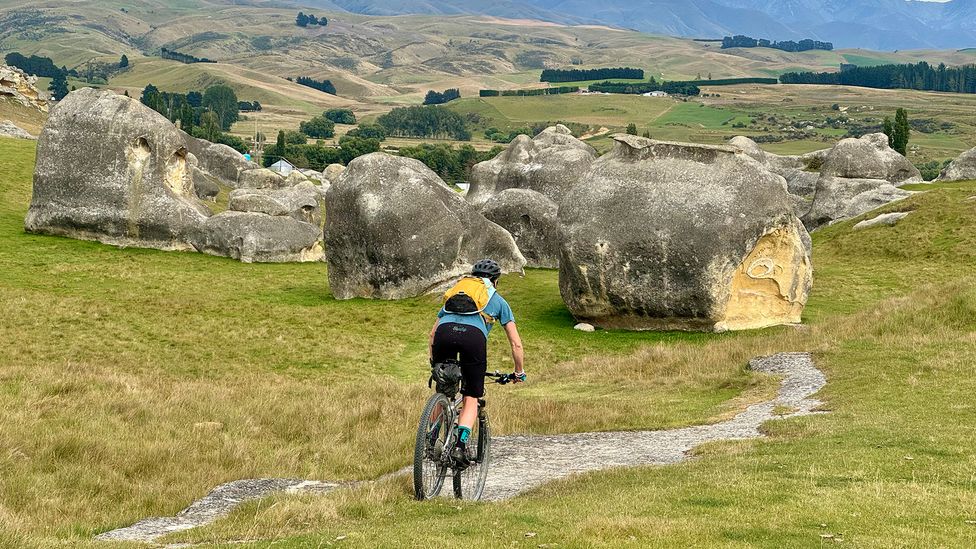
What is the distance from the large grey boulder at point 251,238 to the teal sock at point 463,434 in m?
34.2

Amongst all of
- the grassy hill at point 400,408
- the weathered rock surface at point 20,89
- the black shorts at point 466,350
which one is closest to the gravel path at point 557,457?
the grassy hill at point 400,408

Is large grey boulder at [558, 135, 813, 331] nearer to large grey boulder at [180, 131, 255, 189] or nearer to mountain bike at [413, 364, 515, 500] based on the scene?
mountain bike at [413, 364, 515, 500]

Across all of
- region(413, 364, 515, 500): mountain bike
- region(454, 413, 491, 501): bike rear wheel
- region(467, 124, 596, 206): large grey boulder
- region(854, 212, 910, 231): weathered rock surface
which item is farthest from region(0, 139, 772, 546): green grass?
region(854, 212, 910, 231): weathered rock surface

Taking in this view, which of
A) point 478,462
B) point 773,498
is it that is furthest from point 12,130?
point 773,498

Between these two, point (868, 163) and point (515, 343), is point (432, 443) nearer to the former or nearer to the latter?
point (515, 343)

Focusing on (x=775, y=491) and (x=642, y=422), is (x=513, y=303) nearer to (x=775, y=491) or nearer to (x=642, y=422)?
(x=642, y=422)

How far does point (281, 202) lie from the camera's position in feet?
191

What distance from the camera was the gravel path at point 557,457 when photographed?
45.2ft

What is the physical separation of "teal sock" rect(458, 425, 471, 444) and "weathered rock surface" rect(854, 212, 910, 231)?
40531 millimetres

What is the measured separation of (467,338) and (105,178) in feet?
121

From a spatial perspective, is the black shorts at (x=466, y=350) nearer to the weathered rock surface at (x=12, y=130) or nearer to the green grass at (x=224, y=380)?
the green grass at (x=224, y=380)

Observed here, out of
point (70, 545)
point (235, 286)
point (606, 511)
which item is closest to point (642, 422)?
point (606, 511)

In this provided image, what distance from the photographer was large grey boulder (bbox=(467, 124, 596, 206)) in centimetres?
5853

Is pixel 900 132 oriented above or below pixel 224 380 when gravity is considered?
above
